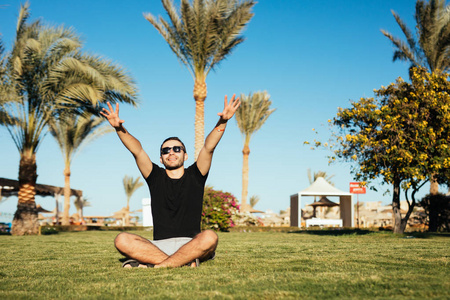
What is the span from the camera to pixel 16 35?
620 inches

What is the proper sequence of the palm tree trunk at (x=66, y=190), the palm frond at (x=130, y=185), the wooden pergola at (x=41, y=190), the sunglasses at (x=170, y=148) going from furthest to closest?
the palm frond at (x=130, y=185)
the palm tree trunk at (x=66, y=190)
the wooden pergola at (x=41, y=190)
the sunglasses at (x=170, y=148)

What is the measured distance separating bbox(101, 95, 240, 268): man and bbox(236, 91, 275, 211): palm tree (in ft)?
81.7

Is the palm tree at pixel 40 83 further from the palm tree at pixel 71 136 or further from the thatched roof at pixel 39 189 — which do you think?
the palm tree at pixel 71 136

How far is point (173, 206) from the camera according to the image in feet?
14.8

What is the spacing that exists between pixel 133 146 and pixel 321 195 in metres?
22.8

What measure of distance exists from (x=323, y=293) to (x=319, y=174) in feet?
139

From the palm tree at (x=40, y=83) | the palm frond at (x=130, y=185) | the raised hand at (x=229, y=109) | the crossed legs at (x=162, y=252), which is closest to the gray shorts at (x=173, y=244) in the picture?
the crossed legs at (x=162, y=252)

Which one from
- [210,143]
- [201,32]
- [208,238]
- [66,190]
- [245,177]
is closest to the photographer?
[208,238]

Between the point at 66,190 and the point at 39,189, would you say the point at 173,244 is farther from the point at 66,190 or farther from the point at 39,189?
the point at 66,190

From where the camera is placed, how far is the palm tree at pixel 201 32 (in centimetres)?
1850

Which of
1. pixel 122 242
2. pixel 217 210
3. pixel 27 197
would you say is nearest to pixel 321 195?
pixel 217 210

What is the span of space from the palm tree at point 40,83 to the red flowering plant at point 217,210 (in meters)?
5.77

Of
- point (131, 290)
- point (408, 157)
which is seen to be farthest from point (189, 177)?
point (408, 157)

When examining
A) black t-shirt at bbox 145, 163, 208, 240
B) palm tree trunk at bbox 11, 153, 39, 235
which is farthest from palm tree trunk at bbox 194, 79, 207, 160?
black t-shirt at bbox 145, 163, 208, 240
